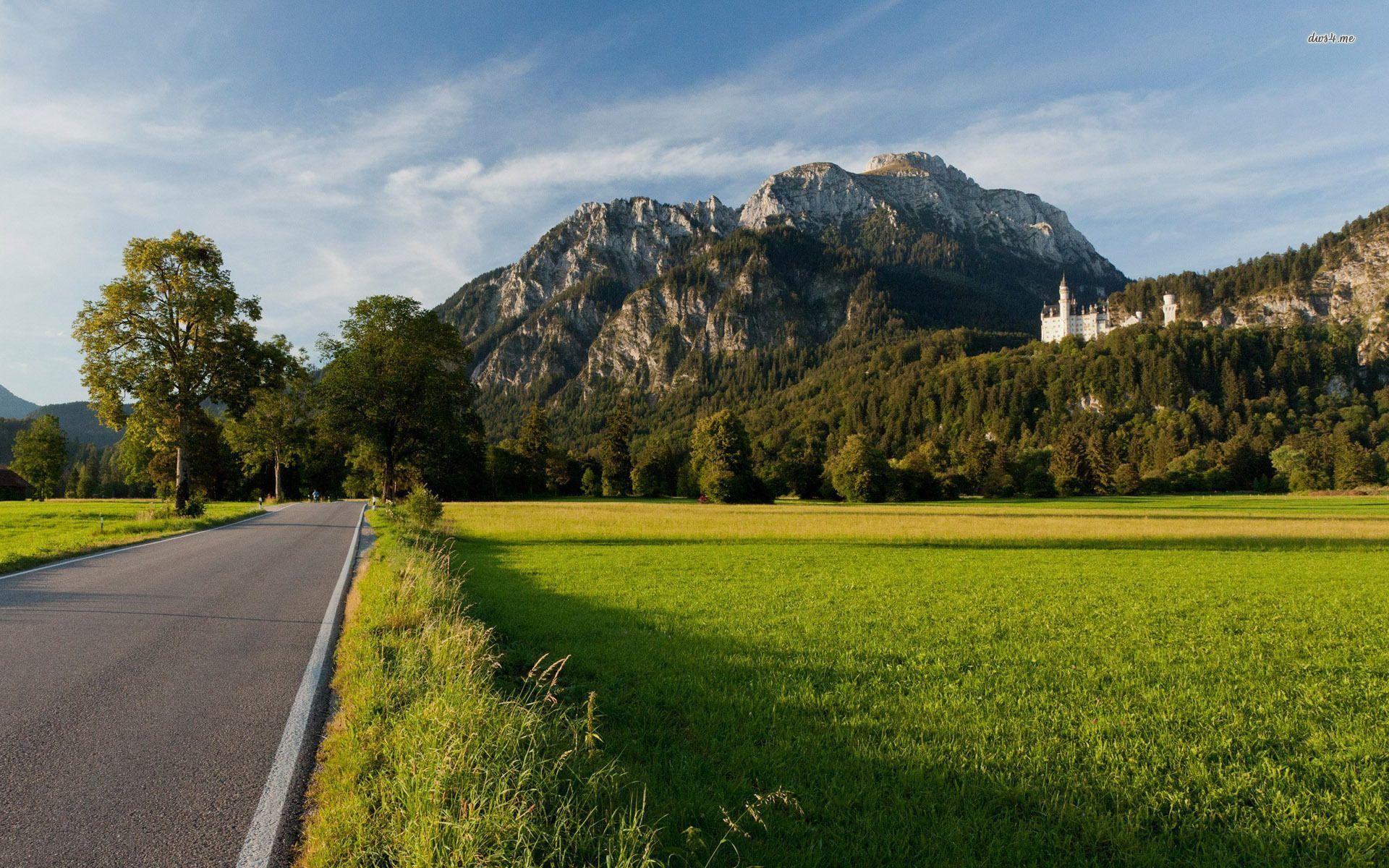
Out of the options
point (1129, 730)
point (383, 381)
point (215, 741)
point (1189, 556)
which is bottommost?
point (1189, 556)

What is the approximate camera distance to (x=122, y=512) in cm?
3666

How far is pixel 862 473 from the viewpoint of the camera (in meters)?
87.9

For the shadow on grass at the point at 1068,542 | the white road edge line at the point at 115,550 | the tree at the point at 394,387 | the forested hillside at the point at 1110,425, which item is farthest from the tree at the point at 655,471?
the white road edge line at the point at 115,550

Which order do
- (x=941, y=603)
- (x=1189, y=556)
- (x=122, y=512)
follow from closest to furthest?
1. (x=941, y=603)
2. (x=1189, y=556)
3. (x=122, y=512)

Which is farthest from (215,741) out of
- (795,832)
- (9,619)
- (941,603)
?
(941,603)

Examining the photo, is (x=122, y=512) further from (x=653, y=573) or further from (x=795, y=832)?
(x=795, y=832)

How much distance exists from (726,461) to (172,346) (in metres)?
61.9

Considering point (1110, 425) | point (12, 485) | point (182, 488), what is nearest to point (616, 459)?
point (182, 488)

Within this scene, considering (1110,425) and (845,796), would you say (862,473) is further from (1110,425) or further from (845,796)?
(1110,425)

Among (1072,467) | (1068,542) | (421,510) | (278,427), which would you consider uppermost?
(278,427)

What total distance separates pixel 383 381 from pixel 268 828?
143ft

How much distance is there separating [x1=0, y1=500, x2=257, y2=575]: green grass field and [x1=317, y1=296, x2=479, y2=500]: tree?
901cm

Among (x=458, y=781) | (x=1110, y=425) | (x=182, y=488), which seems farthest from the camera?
(x=1110, y=425)

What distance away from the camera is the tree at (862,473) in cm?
8812
